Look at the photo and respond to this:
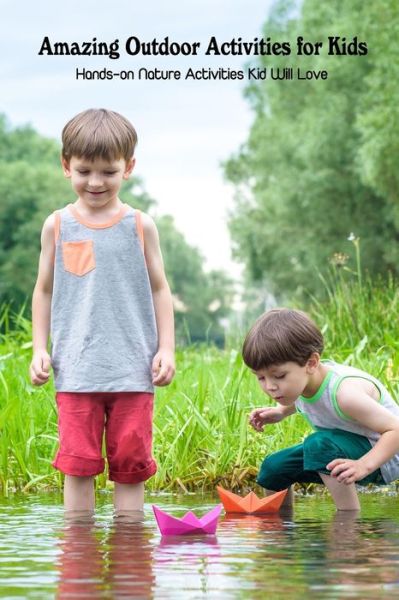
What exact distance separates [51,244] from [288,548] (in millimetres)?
1653

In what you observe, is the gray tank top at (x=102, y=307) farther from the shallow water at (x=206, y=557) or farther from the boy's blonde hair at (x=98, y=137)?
the shallow water at (x=206, y=557)

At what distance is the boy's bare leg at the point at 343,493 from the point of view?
4742 millimetres

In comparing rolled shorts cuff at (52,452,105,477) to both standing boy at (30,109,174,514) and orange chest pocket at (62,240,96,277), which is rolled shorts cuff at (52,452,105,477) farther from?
orange chest pocket at (62,240,96,277)

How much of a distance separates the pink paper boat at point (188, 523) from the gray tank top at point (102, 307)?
30.3 inches

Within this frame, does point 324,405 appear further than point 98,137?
Yes

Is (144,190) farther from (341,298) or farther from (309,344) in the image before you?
(309,344)

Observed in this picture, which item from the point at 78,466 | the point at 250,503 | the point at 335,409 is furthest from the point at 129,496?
the point at 335,409

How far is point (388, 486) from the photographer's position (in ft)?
19.7

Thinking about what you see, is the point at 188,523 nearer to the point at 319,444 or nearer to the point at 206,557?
the point at 206,557

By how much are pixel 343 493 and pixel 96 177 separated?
5.03 ft

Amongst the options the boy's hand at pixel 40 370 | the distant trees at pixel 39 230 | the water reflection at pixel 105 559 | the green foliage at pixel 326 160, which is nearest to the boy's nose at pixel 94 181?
the boy's hand at pixel 40 370

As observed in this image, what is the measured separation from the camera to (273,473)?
16.4 ft

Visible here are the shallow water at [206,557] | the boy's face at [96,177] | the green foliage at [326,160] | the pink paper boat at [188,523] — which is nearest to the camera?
the shallow water at [206,557]

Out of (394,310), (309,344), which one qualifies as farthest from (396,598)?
(394,310)
